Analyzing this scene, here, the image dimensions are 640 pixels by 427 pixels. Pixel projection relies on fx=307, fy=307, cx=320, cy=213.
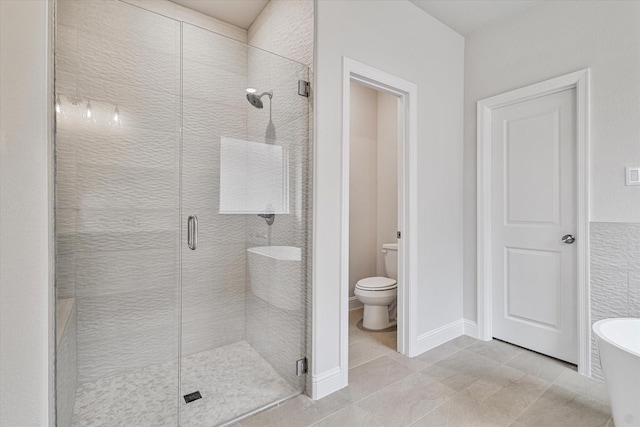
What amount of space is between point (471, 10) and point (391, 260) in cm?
231

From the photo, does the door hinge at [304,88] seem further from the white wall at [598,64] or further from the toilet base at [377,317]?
the toilet base at [377,317]

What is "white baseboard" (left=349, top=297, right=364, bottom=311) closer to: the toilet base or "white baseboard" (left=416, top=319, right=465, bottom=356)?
the toilet base

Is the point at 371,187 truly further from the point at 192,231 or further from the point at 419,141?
the point at 192,231

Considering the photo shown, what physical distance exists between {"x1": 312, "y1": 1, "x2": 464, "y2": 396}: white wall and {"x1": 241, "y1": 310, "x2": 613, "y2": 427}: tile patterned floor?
0.76ft

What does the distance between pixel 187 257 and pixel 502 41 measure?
2933 mm

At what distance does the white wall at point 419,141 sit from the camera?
A: 6.16 feet

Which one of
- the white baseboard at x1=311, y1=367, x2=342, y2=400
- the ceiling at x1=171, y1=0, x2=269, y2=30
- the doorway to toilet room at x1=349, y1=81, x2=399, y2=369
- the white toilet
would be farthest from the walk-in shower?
the doorway to toilet room at x1=349, y1=81, x2=399, y2=369

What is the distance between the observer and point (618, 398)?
135cm

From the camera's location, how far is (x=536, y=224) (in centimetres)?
241

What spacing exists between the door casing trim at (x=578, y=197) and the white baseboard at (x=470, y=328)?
37 millimetres

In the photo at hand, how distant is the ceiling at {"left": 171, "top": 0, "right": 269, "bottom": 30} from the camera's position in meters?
2.37

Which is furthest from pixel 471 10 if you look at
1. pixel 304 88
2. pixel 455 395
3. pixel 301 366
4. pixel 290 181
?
pixel 301 366

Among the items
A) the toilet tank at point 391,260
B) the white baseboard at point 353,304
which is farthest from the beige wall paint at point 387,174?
the white baseboard at point 353,304

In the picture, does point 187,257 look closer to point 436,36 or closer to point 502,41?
point 436,36
